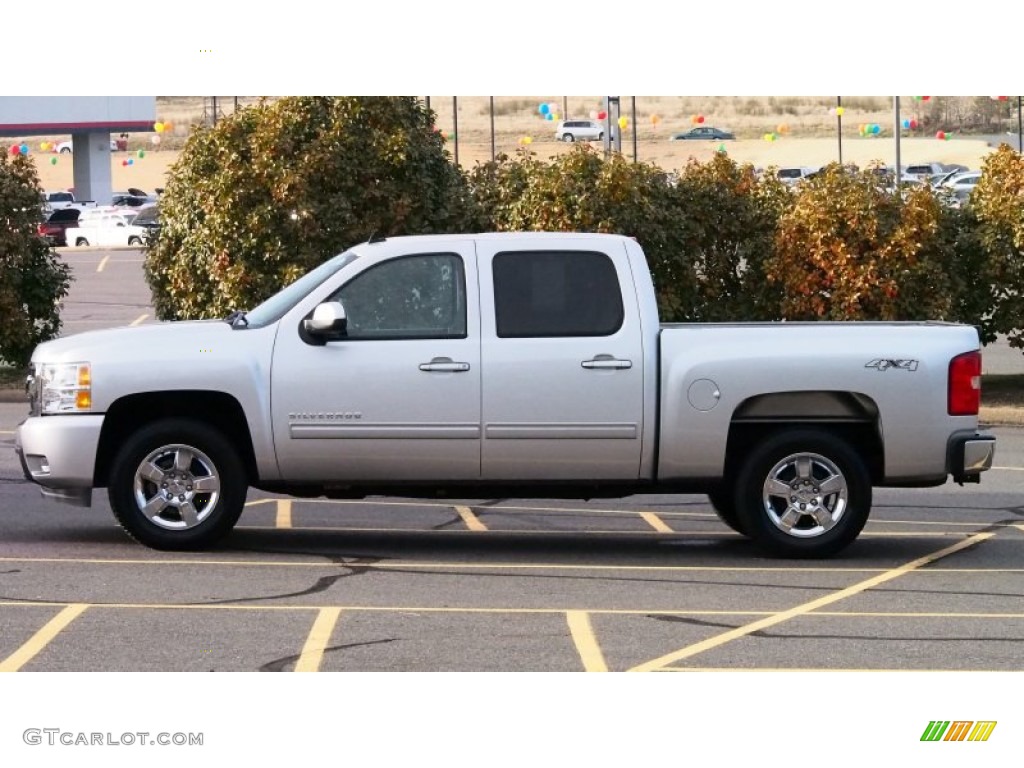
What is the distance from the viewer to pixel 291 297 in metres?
10.9

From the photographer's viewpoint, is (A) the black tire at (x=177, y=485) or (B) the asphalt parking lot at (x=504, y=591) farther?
(A) the black tire at (x=177, y=485)

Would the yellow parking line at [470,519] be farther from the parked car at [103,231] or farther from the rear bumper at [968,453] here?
the parked car at [103,231]

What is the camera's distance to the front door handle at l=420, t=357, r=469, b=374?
34.3 feet

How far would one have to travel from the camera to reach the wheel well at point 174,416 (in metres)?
10.6

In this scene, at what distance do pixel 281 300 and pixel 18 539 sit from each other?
2.31 meters

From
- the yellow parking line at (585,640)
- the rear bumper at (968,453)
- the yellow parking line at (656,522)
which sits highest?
the rear bumper at (968,453)

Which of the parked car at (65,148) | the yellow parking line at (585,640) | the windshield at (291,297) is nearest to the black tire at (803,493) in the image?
the yellow parking line at (585,640)

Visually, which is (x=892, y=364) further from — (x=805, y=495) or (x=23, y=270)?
(x=23, y=270)

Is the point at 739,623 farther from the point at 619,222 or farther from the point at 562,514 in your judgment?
the point at 619,222

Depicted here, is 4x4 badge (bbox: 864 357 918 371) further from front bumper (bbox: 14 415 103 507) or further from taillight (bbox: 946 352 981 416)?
front bumper (bbox: 14 415 103 507)

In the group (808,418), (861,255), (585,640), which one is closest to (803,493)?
(808,418)

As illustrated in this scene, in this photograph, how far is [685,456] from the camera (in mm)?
10578

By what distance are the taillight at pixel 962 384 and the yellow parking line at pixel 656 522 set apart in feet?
7.49

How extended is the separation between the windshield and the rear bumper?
12.7ft
